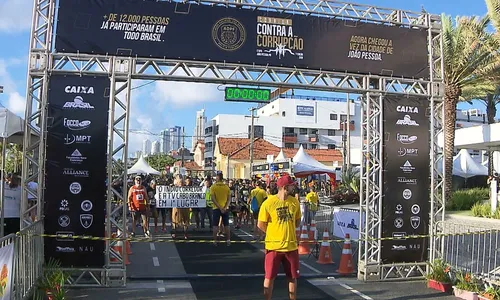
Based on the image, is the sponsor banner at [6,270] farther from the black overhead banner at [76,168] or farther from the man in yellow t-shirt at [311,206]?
the man in yellow t-shirt at [311,206]

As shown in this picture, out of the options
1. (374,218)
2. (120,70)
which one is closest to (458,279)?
(374,218)

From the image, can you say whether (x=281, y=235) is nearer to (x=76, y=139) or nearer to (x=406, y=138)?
(x=76, y=139)

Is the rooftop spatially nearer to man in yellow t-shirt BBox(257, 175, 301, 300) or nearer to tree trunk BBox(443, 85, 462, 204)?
tree trunk BBox(443, 85, 462, 204)

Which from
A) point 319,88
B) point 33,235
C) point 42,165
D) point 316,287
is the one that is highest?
point 319,88

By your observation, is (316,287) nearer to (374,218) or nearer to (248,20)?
(374,218)

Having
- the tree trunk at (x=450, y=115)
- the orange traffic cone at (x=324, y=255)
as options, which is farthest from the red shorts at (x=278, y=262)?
the tree trunk at (x=450, y=115)

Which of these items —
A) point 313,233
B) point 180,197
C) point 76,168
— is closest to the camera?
point 76,168

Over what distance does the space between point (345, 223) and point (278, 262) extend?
9032 millimetres

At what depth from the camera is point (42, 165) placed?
331 inches

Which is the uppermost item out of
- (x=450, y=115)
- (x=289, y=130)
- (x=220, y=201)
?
(x=289, y=130)

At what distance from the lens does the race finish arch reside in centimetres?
Answer: 851

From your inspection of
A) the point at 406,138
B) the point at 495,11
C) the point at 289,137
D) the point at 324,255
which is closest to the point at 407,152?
the point at 406,138

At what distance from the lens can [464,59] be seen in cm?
1947

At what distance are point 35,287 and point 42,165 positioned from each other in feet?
6.62
